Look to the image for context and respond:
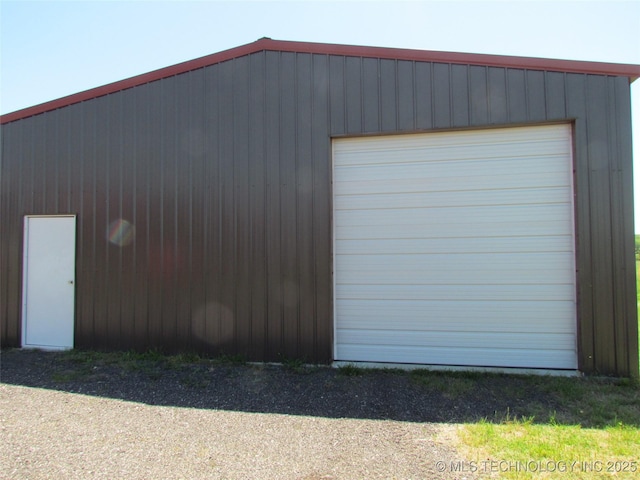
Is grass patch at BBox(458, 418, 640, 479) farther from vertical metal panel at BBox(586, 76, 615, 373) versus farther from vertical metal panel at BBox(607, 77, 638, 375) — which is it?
vertical metal panel at BBox(607, 77, 638, 375)

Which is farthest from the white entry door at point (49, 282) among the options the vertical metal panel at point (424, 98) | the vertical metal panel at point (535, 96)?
the vertical metal panel at point (535, 96)

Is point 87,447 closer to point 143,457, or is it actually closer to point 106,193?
point 143,457

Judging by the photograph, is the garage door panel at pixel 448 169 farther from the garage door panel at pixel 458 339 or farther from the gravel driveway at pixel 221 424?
the gravel driveway at pixel 221 424

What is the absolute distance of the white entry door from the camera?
6.35m

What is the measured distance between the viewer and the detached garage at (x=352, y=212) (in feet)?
16.1

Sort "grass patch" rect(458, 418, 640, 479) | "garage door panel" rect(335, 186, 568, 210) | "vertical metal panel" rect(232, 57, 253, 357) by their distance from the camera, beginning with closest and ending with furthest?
"grass patch" rect(458, 418, 640, 479), "garage door panel" rect(335, 186, 568, 210), "vertical metal panel" rect(232, 57, 253, 357)

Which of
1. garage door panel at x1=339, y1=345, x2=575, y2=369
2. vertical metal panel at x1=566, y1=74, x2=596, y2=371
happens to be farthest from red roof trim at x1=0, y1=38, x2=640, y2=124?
garage door panel at x1=339, y1=345, x2=575, y2=369

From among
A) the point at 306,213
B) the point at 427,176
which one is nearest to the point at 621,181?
the point at 427,176

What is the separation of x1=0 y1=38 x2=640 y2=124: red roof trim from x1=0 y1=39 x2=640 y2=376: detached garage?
0.02 m

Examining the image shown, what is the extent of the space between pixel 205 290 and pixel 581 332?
5.25 m

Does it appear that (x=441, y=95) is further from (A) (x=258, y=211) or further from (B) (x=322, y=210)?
(A) (x=258, y=211)

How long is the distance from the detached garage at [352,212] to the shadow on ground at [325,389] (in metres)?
0.43

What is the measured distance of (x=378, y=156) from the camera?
17.9 feet

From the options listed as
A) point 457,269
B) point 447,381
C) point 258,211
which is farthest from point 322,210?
point 447,381
